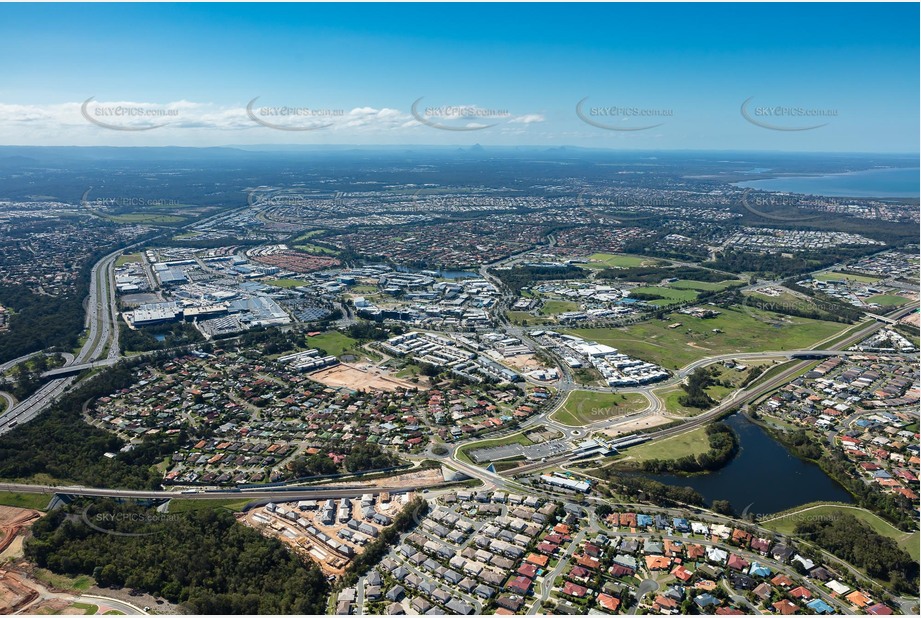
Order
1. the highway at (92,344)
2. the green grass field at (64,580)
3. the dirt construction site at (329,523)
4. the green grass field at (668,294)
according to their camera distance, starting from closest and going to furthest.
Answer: the green grass field at (64,580) → the dirt construction site at (329,523) → the highway at (92,344) → the green grass field at (668,294)

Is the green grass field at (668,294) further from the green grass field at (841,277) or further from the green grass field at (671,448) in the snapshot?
the green grass field at (671,448)

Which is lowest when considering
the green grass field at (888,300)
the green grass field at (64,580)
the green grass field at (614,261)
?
the green grass field at (64,580)

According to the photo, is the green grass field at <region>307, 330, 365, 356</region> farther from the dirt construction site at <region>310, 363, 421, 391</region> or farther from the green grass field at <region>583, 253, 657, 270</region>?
the green grass field at <region>583, 253, 657, 270</region>

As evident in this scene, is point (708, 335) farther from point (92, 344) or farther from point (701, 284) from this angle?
point (92, 344)

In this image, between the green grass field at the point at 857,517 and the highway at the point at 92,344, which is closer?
the green grass field at the point at 857,517

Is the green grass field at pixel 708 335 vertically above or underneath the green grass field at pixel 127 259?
underneath

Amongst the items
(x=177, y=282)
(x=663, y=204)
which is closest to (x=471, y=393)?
(x=177, y=282)

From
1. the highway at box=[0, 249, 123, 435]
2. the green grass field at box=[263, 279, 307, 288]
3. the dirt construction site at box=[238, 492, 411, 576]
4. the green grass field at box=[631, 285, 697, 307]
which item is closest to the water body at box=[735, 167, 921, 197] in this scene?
the green grass field at box=[631, 285, 697, 307]

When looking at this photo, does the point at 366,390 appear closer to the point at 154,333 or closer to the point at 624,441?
the point at 624,441

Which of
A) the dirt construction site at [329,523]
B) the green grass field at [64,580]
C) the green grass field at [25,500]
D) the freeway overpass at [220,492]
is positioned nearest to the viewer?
the green grass field at [64,580]

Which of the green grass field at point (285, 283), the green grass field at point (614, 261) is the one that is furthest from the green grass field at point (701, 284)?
the green grass field at point (285, 283)
